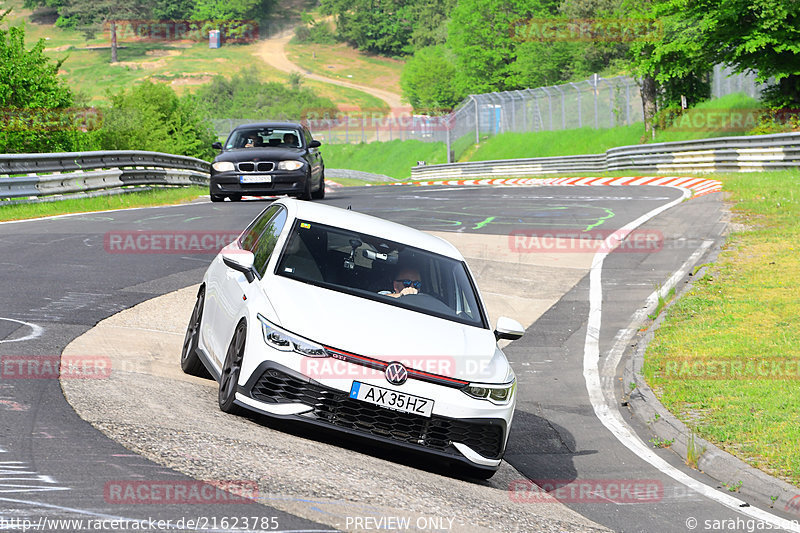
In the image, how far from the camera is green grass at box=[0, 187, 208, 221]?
2119cm

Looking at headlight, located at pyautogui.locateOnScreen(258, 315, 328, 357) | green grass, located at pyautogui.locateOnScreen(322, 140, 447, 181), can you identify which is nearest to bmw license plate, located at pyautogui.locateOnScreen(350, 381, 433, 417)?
headlight, located at pyautogui.locateOnScreen(258, 315, 328, 357)

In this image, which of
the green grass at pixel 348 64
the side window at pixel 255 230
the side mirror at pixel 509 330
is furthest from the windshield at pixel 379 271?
the green grass at pixel 348 64

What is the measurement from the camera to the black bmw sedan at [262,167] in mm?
21766

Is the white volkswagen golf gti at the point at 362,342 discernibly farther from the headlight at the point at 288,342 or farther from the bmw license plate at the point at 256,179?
the bmw license plate at the point at 256,179

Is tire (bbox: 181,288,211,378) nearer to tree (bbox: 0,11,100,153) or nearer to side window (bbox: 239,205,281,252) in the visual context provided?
side window (bbox: 239,205,281,252)

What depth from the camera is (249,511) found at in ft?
16.4

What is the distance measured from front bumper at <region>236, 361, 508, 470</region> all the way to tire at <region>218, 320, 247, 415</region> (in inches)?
→ 5.4

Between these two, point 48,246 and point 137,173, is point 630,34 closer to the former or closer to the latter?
point 137,173

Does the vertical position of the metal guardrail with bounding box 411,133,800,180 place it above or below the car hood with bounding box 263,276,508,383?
below

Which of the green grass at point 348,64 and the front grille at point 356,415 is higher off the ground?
the green grass at point 348,64

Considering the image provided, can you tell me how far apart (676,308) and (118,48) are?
181039 millimetres

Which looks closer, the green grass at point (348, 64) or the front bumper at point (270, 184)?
the front bumper at point (270, 184)

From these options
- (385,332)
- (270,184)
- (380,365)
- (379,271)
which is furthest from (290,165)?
(380,365)

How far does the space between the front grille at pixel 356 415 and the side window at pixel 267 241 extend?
1244 mm
